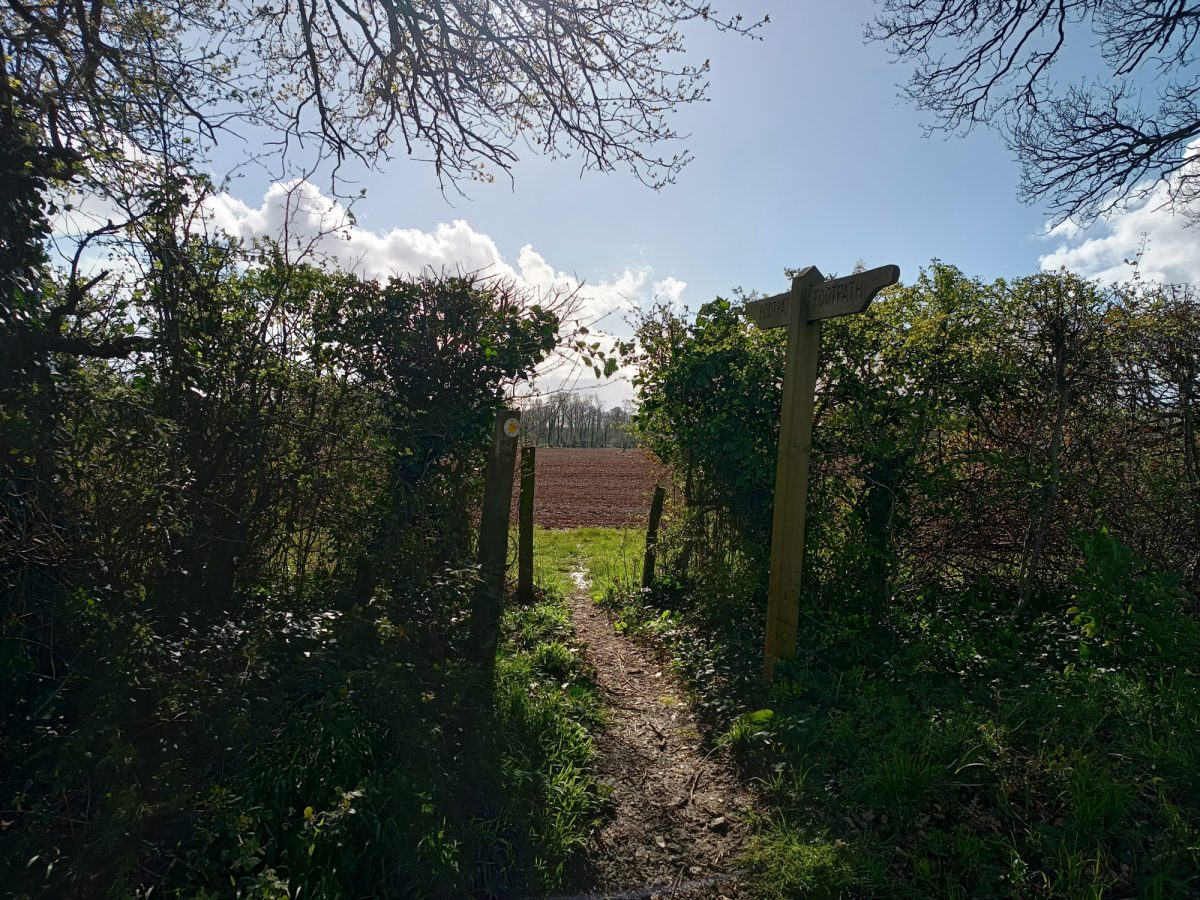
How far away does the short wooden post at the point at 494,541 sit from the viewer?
3.98m

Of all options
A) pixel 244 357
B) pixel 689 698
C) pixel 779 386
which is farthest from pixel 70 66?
pixel 689 698

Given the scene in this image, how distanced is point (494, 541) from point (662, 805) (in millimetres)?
1848

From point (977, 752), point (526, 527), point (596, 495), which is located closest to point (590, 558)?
point (526, 527)

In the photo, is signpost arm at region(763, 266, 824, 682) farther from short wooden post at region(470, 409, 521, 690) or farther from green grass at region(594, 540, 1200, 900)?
short wooden post at region(470, 409, 521, 690)

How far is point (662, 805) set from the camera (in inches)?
133

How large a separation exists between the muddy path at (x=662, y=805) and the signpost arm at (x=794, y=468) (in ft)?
2.88

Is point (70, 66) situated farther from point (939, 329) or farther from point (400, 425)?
point (939, 329)

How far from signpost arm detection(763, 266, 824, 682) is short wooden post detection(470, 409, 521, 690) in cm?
196

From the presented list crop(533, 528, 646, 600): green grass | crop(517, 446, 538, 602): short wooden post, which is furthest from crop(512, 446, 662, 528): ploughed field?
crop(533, 528, 646, 600): green grass

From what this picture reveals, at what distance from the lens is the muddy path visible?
2812 millimetres

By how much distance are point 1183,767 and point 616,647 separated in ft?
12.9

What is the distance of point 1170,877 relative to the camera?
2.37 metres

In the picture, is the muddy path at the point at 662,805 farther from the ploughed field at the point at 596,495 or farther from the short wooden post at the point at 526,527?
the ploughed field at the point at 596,495

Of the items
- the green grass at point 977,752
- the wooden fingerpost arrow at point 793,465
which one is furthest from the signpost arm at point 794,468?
the green grass at point 977,752
